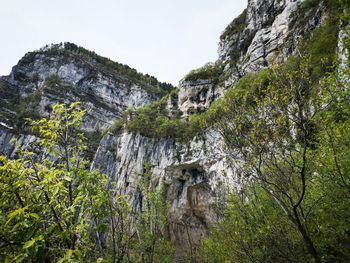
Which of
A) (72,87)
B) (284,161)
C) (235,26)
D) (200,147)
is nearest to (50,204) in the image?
(284,161)

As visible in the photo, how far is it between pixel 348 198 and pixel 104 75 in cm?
6810

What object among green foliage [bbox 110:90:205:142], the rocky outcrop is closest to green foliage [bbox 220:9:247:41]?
green foliage [bbox 110:90:205:142]

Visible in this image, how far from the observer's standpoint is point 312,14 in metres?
24.1

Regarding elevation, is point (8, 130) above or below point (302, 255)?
above

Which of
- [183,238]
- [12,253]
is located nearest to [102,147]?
[183,238]

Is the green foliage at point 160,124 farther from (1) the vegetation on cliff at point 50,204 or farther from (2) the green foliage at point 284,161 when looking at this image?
(1) the vegetation on cliff at point 50,204

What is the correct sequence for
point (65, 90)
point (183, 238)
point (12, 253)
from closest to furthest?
point (12, 253)
point (183, 238)
point (65, 90)

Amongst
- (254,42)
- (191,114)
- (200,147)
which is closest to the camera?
(200,147)

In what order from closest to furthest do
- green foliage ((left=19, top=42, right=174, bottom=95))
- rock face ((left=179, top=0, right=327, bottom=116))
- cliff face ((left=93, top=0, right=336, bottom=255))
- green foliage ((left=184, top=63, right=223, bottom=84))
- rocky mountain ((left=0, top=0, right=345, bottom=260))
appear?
rock face ((left=179, top=0, right=327, bottom=116)) < rocky mountain ((left=0, top=0, right=345, bottom=260)) < cliff face ((left=93, top=0, right=336, bottom=255)) < green foliage ((left=184, top=63, right=223, bottom=84)) < green foliage ((left=19, top=42, right=174, bottom=95))

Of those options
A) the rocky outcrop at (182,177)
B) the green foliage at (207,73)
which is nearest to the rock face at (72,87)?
the rocky outcrop at (182,177)

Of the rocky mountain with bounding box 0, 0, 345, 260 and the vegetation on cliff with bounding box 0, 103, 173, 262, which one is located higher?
the rocky mountain with bounding box 0, 0, 345, 260

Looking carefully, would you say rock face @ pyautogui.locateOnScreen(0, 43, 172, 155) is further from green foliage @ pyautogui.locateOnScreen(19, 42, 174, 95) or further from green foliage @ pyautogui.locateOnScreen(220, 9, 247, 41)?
green foliage @ pyautogui.locateOnScreen(220, 9, 247, 41)

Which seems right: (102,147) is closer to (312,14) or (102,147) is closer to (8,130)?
A: (8,130)

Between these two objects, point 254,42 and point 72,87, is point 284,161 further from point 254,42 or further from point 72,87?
point 72,87
